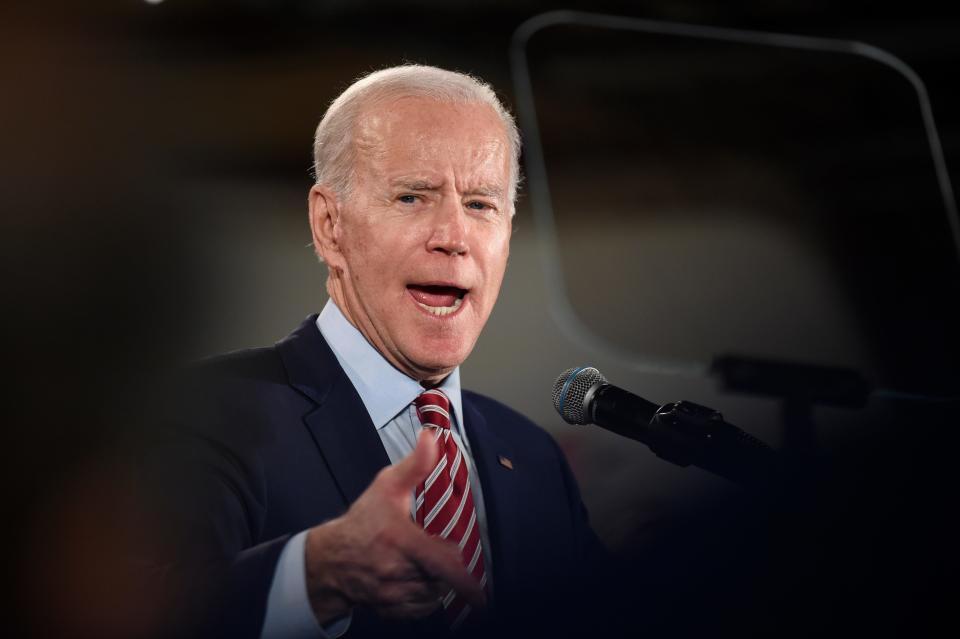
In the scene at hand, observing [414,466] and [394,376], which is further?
[394,376]

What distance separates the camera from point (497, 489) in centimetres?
125

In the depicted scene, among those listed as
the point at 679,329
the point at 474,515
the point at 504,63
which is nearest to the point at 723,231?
the point at 679,329

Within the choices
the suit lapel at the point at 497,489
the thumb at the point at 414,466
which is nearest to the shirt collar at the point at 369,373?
the suit lapel at the point at 497,489

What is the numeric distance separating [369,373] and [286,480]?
183 mm

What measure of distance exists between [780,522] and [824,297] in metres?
1.26

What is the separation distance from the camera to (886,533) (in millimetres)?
772

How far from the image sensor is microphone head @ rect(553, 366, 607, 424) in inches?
42.1

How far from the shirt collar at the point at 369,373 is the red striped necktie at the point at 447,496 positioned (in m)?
0.03

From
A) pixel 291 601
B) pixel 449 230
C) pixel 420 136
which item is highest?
pixel 420 136

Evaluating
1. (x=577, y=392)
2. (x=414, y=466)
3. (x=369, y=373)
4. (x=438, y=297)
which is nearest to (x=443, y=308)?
(x=438, y=297)

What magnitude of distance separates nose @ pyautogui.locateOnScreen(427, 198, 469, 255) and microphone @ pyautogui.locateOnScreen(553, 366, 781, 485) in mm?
281

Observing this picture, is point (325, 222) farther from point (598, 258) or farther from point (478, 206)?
point (598, 258)

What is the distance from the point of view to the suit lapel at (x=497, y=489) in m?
1.22

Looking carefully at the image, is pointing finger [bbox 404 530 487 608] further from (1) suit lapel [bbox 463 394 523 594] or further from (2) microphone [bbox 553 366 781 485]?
(1) suit lapel [bbox 463 394 523 594]
